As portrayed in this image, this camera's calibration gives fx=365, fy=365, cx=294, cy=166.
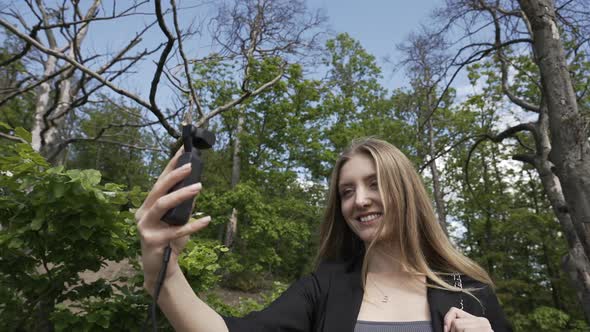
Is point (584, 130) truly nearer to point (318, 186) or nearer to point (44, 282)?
point (44, 282)

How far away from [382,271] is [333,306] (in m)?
0.36

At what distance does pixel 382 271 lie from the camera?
187 cm

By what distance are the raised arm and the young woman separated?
26 centimetres

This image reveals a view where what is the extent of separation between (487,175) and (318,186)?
832 cm

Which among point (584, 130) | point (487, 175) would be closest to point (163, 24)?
point (584, 130)

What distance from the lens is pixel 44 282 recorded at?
96.3 inches

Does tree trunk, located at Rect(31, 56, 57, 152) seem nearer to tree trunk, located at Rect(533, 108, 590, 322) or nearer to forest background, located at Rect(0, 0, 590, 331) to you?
forest background, located at Rect(0, 0, 590, 331)

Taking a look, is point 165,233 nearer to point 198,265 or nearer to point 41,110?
point 198,265

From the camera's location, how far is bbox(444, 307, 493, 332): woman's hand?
1377 millimetres

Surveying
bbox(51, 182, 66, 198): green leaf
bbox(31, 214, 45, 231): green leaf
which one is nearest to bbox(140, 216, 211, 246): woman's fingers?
bbox(51, 182, 66, 198): green leaf

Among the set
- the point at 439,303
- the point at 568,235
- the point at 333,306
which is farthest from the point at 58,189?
the point at 568,235

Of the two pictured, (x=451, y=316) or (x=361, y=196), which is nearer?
(x=451, y=316)

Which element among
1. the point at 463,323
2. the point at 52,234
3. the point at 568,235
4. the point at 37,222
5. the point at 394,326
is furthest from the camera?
the point at 568,235

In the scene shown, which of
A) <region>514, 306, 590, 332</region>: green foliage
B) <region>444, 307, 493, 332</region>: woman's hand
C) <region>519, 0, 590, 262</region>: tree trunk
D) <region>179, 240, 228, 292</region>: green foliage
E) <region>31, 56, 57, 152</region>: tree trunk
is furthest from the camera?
<region>514, 306, 590, 332</region>: green foliage
